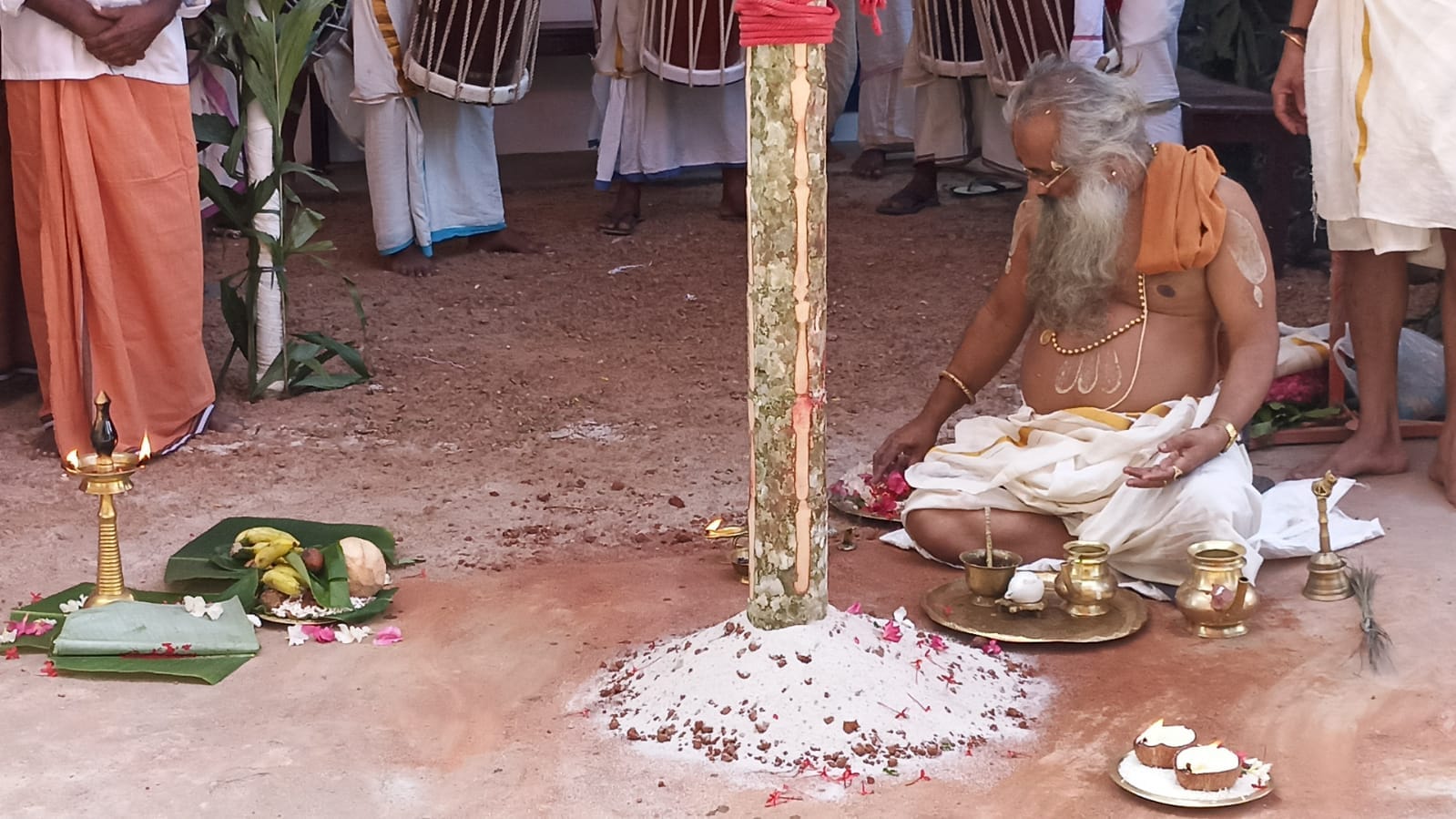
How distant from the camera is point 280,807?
2.93 metres

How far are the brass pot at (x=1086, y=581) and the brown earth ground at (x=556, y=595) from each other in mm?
111

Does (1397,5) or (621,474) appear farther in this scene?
(621,474)

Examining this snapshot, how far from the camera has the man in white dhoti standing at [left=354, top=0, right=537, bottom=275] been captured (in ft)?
22.7

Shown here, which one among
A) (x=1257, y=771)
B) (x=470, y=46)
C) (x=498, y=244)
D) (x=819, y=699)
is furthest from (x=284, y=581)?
(x=498, y=244)

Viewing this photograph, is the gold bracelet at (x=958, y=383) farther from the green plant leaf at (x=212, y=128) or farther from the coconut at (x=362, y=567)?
the green plant leaf at (x=212, y=128)

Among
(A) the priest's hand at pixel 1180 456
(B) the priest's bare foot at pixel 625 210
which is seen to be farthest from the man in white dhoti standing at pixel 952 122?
(A) the priest's hand at pixel 1180 456

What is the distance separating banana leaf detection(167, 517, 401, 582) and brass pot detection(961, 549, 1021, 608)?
138 centimetres

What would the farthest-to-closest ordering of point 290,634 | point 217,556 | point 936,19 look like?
point 936,19, point 217,556, point 290,634

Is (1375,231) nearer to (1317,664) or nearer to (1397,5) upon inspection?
(1397,5)

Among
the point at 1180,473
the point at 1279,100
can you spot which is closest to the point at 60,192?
the point at 1180,473

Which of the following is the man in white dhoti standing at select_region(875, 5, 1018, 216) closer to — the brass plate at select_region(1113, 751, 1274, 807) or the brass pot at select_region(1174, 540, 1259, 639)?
the brass pot at select_region(1174, 540, 1259, 639)

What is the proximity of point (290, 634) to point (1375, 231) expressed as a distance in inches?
112

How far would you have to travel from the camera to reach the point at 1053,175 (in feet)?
13.0

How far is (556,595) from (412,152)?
3.60 meters
